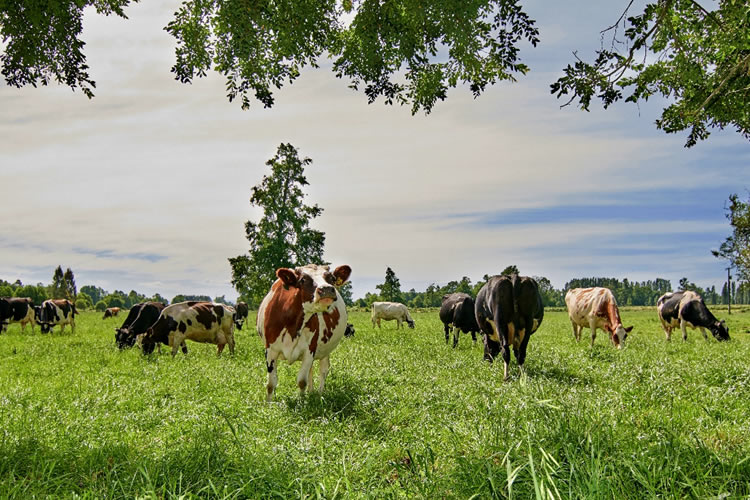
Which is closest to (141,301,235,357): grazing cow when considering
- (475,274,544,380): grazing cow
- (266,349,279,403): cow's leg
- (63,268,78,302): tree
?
(266,349,279,403): cow's leg

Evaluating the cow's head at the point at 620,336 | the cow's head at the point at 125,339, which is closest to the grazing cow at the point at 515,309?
the cow's head at the point at 620,336

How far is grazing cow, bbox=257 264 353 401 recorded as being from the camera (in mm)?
8352

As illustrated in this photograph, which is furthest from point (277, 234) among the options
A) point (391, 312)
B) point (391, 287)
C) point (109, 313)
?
point (391, 287)

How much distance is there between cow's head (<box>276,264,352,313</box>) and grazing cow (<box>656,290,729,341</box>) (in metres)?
18.9

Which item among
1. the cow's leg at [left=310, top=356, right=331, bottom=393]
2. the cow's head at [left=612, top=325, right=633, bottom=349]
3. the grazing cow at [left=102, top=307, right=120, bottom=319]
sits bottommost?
the grazing cow at [left=102, top=307, right=120, bottom=319]

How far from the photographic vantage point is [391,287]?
271ft

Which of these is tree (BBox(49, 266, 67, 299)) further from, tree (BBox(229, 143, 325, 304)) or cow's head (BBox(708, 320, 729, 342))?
cow's head (BBox(708, 320, 729, 342))

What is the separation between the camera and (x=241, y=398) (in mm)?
8750

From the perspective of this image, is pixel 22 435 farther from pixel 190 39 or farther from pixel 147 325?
pixel 147 325

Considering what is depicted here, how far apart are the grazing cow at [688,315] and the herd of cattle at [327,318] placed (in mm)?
36

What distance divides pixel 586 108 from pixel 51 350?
18826 mm

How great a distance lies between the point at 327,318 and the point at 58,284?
453ft

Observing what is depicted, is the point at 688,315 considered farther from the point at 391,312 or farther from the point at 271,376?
the point at 271,376

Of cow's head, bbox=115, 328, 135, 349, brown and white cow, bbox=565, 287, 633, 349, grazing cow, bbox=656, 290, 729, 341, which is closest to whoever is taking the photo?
brown and white cow, bbox=565, 287, 633, 349
